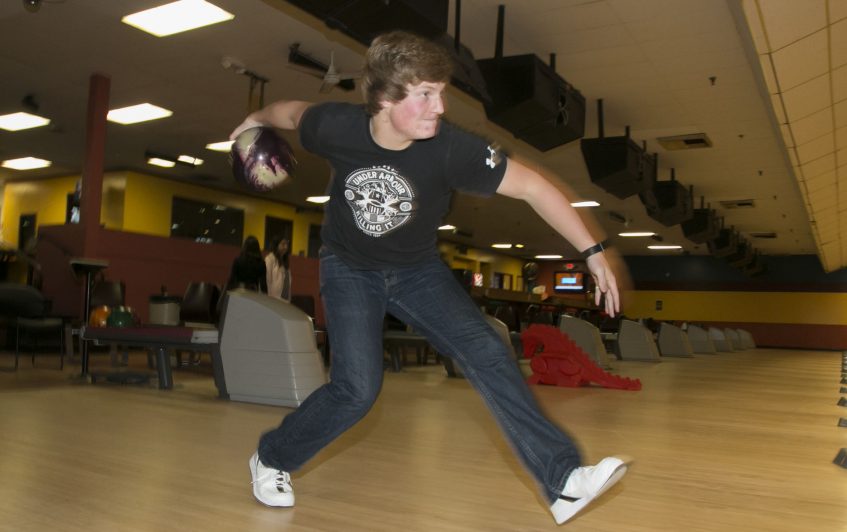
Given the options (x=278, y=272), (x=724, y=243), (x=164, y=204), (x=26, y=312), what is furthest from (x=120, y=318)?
(x=724, y=243)

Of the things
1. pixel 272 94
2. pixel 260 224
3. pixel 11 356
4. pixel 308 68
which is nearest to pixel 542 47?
pixel 308 68

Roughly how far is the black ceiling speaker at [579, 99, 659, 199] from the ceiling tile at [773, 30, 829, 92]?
233cm

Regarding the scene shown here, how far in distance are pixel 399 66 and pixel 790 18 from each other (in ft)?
13.6

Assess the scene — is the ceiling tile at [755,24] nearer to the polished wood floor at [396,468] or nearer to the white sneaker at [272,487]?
the polished wood floor at [396,468]

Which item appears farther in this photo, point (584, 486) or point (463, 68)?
point (463, 68)

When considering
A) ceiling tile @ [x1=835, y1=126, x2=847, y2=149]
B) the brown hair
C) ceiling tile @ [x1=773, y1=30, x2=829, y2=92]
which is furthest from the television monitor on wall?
the brown hair

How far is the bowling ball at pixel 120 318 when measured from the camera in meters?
4.58

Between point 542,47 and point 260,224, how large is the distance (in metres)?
9.09

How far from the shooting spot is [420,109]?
1.50 meters

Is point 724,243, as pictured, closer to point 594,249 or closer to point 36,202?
point 36,202

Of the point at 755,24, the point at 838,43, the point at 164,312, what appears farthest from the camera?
the point at 164,312

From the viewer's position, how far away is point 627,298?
5.07 ft

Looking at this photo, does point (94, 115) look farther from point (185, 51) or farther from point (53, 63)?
point (185, 51)

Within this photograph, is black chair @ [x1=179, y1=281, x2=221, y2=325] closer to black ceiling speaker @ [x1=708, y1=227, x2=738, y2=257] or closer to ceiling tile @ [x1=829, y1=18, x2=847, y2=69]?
ceiling tile @ [x1=829, y1=18, x2=847, y2=69]
